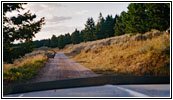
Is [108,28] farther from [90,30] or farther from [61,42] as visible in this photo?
[61,42]

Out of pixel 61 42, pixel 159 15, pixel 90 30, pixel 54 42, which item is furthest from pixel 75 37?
pixel 159 15

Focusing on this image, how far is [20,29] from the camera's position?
51.9 feet

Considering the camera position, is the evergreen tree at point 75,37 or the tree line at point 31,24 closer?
the tree line at point 31,24

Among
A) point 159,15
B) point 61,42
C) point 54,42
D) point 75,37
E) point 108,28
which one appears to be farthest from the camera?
point 54,42

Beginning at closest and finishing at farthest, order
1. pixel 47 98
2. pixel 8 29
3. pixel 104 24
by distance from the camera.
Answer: pixel 47 98 → pixel 8 29 → pixel 104 24

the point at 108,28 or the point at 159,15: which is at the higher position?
the point at 108,28

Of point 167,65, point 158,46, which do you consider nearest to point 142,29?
point 158,46

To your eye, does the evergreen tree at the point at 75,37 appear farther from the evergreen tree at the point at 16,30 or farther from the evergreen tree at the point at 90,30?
the evergreen tree at the point at 16,30

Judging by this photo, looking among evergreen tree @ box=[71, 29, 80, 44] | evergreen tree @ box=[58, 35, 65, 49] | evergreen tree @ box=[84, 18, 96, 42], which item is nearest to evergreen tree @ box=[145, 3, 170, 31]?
evergreen tree @ box=[84, 18, 96, 42]

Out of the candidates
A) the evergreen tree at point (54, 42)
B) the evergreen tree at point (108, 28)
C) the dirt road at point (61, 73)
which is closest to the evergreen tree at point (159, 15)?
the dirt road at point (61, 73)

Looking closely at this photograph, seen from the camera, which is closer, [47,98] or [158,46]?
[47,98]

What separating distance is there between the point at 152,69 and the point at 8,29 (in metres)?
8.12

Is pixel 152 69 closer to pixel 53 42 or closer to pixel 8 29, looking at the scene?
pixel 8 29

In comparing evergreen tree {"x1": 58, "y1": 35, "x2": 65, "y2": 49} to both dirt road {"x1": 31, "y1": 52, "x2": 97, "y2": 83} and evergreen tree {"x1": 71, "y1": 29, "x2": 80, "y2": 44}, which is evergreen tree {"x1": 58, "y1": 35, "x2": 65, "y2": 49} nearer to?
evergreen tree {"x1": 71, "y1": 29, "x2": 80, "y2": 44}
